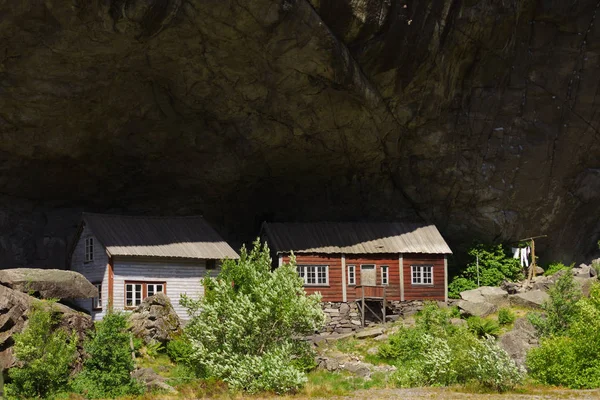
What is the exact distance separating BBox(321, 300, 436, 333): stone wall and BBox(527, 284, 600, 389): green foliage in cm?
1647

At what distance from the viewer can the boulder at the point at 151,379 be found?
30844mm

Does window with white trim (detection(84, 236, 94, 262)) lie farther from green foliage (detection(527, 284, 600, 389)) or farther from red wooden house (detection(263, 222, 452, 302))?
green foliage (detection(527, 284, 600, 389))

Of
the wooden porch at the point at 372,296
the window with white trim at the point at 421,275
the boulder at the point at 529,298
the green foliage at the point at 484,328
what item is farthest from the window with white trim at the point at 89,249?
the boulder at the point at 529,298

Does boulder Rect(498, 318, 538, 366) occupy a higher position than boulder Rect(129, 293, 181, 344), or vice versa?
boulder Rect(129, 293, 181, 344)

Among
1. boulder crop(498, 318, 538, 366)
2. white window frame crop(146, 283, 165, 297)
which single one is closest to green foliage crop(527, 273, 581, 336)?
boulder crop(498, 318, 538, 366)

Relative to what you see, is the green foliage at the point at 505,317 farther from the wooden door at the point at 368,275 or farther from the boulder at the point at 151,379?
the boulder at the point at 151,379

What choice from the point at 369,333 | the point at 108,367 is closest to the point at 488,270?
the point at 369,333

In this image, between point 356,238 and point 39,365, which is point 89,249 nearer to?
point 356,238

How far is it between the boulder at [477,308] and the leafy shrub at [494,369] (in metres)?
16.9

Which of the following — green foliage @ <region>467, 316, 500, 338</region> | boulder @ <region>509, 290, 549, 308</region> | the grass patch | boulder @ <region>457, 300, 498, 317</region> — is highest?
boulder @ <region>509, 290, 549, 308</region>

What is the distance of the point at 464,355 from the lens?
97.9 ft

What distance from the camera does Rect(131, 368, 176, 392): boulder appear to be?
101 ft

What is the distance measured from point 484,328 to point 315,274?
11.2 m


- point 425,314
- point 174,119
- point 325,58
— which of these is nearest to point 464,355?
point 425,314
